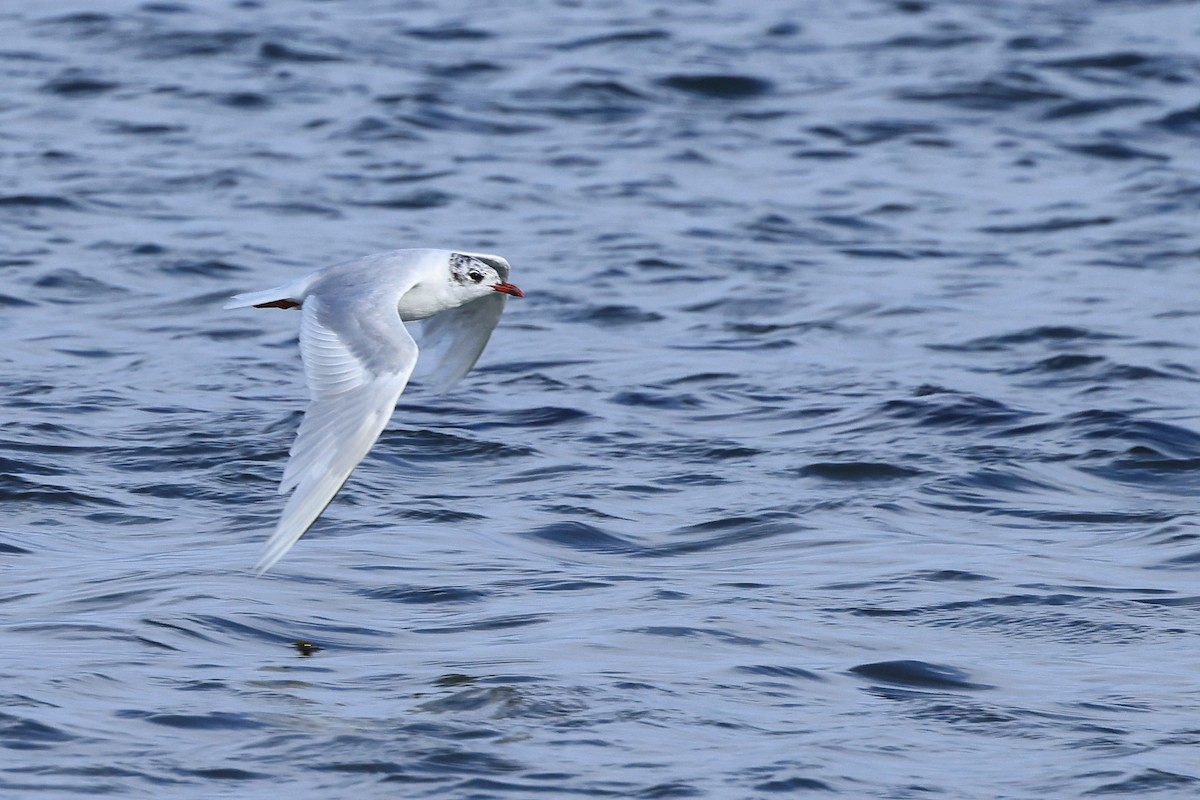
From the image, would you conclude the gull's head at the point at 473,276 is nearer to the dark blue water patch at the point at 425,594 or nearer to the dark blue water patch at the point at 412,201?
the dark blue water patch at the point at 425,594

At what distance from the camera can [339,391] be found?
22.2ft

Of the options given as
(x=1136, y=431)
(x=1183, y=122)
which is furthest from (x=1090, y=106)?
(x=1136, y=431)

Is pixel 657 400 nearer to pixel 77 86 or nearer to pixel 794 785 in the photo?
pixel 794 785

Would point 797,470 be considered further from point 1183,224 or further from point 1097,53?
point 1097,53

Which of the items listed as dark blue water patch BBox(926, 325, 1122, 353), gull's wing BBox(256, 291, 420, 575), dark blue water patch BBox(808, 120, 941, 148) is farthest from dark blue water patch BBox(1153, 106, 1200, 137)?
gull's wing BBox(256, 291, 420, 575)

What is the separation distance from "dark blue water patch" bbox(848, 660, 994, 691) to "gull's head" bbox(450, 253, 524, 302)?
233cm

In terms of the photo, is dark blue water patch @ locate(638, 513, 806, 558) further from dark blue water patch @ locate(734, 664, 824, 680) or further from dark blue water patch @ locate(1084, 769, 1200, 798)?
dark blue water patch @ locate(1084, 769, 1200, 798)

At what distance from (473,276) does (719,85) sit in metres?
10.3

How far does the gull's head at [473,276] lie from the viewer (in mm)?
7910

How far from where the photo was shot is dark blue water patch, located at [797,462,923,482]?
904 cm

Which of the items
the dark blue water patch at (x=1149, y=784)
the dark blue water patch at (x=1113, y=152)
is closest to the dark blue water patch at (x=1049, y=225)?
the dark blue water patch at (x=1113, y=152)

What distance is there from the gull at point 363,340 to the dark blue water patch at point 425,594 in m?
0.48

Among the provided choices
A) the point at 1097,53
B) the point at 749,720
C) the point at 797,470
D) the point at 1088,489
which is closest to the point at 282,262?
the point at 797,470

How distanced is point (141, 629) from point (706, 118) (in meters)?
11.2
